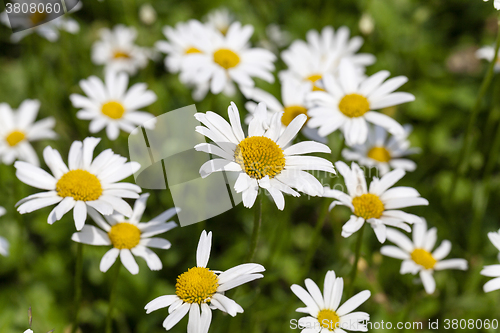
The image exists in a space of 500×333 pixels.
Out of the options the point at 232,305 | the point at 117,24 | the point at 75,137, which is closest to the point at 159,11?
the point at 117,24

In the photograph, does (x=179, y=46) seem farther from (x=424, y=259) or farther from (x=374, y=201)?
(x=424, y=259)

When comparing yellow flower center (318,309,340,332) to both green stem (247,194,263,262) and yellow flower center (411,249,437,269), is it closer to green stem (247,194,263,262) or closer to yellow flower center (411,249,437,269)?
green stem (247,194,263,262)

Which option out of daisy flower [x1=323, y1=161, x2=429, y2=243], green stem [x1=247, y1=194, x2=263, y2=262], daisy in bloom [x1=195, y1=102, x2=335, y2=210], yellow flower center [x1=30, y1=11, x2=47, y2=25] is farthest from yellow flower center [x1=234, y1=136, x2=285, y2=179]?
yellow flower center [x1=30, y1=11, x2=47, y2=25]

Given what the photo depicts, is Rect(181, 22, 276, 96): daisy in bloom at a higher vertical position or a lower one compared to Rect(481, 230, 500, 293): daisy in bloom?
higher

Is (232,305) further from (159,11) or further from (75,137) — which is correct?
(159,11)

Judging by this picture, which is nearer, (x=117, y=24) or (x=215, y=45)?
(x=215, y=45)

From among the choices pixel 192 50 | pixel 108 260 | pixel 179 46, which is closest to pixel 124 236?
pixel 108 260
